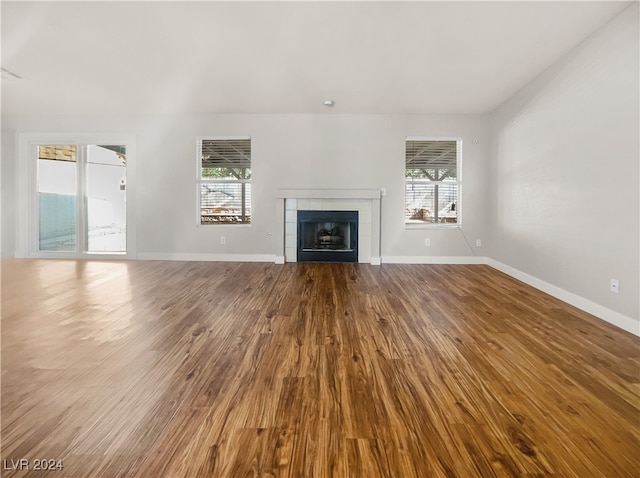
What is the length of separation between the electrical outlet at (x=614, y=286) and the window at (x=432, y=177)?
121 inches

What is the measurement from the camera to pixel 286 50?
3.52m

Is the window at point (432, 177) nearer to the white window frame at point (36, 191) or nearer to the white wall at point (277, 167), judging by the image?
the white wall at point (277, 167)

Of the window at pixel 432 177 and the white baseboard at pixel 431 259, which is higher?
the window at pixel 432 177

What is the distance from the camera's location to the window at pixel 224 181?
19.9 ft

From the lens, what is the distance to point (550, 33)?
3.16 m

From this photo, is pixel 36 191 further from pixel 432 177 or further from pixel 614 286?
pixel 614 286

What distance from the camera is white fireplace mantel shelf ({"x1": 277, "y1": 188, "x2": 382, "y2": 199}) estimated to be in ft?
19.3

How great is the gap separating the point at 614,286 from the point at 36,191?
27.3ft

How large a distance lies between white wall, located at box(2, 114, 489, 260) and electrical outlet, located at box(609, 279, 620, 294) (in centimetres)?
293

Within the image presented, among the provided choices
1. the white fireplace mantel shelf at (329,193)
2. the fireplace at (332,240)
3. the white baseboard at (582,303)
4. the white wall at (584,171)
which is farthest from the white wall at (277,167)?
the white baseboard at (582,303)

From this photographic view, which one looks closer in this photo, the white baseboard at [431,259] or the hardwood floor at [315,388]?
the hardwood floor at [315,388]

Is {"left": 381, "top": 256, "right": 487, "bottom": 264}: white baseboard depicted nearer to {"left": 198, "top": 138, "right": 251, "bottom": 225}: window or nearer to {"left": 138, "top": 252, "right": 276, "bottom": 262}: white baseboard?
{"left": 138, "top": 252, "right": 276, "bottom": 262}: white baseboard

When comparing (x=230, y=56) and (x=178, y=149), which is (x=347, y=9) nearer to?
(x=230, y=56)

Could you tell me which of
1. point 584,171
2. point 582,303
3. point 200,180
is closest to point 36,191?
point 200,180
